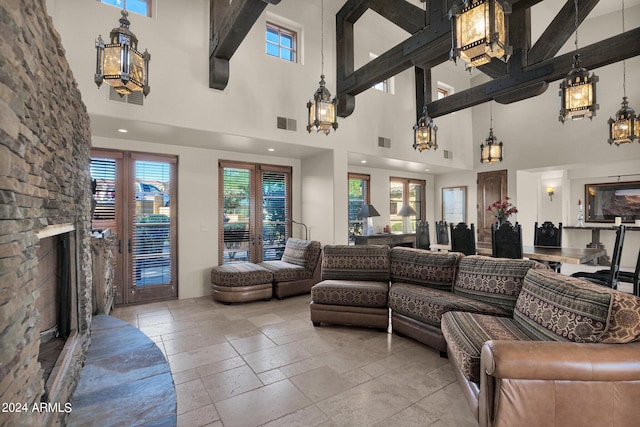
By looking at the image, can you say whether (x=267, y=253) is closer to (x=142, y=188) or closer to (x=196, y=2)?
(x=142, y=188)

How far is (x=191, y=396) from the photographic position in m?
2.32

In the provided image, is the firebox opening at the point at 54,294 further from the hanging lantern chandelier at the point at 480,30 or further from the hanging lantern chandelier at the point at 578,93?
the hanging lantern chandelier at the point at 578,93

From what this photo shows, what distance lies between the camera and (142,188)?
4.87 metres

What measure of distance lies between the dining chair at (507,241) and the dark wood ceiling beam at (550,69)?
7.17 ft

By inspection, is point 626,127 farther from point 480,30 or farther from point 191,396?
point 191,396

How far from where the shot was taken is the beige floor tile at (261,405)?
2.06 metres

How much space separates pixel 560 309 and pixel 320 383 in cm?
184

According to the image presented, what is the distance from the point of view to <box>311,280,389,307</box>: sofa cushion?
141 inches

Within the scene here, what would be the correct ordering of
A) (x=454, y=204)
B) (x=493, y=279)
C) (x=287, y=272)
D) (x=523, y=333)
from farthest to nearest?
1. (x=454, y=204)
2. (x=287, y=272)
3. (x=493, y=279)
4. (x=523, y=333)

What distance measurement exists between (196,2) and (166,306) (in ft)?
14.8

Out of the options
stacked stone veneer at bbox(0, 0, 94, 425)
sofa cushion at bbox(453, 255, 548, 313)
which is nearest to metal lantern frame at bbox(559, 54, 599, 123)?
sofa cushion at bbox(453, 255, 548, 313)

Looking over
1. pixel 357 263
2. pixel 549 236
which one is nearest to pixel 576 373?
pixel 357 263

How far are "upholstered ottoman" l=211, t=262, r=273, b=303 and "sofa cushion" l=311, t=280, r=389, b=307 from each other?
138cm

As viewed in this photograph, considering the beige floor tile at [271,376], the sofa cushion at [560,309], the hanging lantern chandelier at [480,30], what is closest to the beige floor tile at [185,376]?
the beige floor tile at [271,376]
